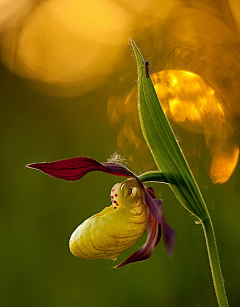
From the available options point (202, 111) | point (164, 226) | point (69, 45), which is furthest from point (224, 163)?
point (69, 45)

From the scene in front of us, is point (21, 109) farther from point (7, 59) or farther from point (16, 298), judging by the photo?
point (16, 298)

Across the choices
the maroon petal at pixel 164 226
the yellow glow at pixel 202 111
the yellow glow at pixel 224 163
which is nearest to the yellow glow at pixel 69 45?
the yellow glow at pixel 202 111

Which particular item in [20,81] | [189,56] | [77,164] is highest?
[20,81]

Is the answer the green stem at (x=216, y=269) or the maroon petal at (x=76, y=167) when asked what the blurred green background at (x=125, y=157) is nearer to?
the maroon petal at (x=76, y=167)

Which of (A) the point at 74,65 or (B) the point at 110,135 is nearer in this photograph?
(B) the point at 110,135

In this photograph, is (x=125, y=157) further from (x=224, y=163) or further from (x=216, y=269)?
(x=216, y=269)

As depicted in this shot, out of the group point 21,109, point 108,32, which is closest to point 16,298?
point 21,109
